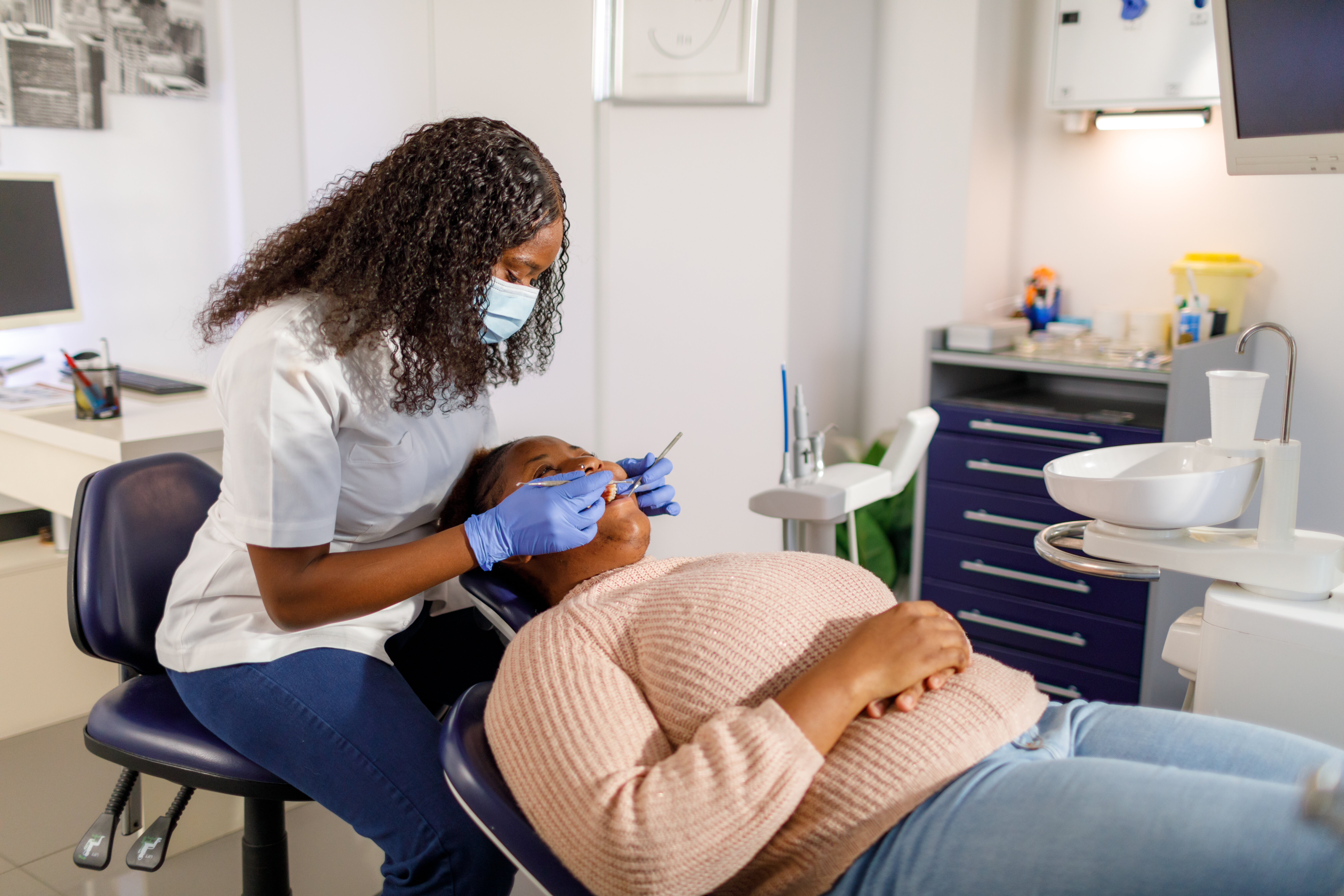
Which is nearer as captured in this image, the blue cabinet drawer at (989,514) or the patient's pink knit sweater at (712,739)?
the patient's pink knit sweater at (712,739)

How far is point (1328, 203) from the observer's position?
2.56 m

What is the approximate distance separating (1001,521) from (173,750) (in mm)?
1999

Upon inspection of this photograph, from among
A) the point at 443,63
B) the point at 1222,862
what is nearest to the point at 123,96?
the point at 443,63

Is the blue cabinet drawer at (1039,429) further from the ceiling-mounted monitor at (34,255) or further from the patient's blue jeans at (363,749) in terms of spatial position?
the ceiling-mounted monitor at (34,255)

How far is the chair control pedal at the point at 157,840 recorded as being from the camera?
1424mm

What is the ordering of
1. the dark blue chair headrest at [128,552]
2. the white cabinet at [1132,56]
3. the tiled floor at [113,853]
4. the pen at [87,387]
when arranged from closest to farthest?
the dark blue chair headrest at [128,552] < the tiled floor at [113,853] < the pen at [87,387] < the white cabinet at [1132,56]

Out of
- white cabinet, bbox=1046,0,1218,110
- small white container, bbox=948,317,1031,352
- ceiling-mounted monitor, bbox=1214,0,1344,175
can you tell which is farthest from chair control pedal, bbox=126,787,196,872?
white cabinet, bbox=1046,0,1218,110

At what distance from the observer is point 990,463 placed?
2619mm

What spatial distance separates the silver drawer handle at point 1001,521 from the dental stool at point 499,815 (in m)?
1.84

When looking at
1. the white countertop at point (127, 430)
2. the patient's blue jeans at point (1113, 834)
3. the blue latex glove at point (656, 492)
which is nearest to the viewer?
the patient's blue jeans at point (1113, 834)

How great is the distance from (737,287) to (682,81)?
59cm

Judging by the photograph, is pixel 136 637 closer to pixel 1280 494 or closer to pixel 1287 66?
pixel 1280 494

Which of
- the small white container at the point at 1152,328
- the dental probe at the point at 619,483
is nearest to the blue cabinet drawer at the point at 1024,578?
the small white container at the point at 1152,328

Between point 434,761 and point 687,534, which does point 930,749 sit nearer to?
point 434,761
